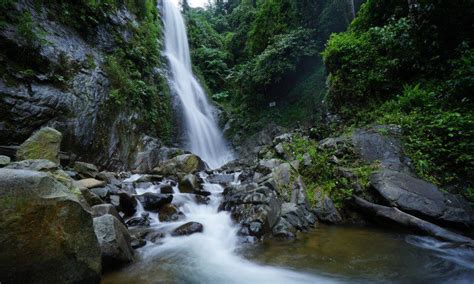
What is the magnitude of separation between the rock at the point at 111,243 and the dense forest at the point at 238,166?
0.07ft

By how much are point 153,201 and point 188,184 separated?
62.3 inches

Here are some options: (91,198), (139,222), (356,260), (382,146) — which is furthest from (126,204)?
(382,146)

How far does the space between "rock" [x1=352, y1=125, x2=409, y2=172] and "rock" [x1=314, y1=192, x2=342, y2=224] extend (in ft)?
5.00

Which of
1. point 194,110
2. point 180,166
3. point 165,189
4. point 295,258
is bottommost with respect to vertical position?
point 295,258

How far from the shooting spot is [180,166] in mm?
9812

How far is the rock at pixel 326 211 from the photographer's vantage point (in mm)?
5801

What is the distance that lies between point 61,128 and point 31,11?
174 inches

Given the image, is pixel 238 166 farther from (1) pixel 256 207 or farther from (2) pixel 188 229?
(2) pixel 188 229

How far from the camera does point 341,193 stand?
613 centimetres

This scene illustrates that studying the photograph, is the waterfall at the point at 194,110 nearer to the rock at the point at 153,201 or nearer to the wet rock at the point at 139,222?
the rock at the point at 153,201

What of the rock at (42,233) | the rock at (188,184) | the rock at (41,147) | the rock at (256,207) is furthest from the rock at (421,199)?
the rock at (41,147)

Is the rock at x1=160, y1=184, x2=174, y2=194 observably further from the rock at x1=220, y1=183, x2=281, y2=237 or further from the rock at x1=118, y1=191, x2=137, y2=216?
the rock at x1=220, y1=183, x2=281, y2=237

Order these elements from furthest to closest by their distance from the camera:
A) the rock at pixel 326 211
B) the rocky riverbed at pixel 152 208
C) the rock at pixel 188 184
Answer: the rock at pixel 188 184
the rock at pixel 326 211
the rocky riverbed at pixel 152 208

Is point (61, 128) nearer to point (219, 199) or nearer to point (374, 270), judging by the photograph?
point (219, 199)
